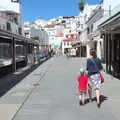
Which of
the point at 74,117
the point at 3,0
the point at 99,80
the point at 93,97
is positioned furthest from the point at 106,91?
the point at 3,0

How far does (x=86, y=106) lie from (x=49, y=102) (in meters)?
1.21

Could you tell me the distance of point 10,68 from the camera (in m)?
21.9

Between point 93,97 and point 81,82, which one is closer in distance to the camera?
point 81,82

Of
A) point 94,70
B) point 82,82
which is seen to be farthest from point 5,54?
point 94,70

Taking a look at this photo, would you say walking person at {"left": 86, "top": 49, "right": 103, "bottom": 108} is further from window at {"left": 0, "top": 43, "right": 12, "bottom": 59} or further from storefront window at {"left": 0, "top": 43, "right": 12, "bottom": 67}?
window at {"left": 0, "top": 43, "right": 12, "bottom": 59}

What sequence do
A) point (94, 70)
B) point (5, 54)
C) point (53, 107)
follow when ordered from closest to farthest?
point (53, 107) < point (94, 70) < point (5, 54)

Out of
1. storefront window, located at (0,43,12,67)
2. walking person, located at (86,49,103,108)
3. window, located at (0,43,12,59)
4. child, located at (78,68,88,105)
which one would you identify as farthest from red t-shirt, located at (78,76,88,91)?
window, located at (0,43,12,59)

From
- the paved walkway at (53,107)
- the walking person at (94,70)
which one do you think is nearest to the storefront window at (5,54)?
the paved walkway at (53,107)

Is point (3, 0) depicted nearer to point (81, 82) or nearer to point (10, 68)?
point (10, 68)

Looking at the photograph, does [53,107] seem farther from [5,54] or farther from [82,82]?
[5,54]

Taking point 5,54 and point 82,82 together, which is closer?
point 82,82

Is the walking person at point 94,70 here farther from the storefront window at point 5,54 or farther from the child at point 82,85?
the storefront window at point 5,54

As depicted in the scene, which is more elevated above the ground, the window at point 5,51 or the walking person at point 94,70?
the window at point 5,51

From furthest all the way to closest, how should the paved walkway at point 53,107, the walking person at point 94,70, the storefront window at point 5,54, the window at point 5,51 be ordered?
the window at point 5,51 → the storefront window at point 5,54 → the walking person at point 94,70 → the paved walkway at point 53,107
